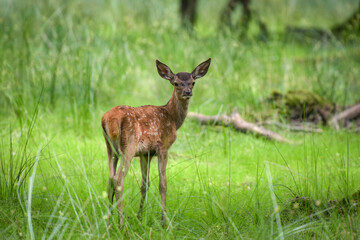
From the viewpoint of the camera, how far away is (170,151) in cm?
554

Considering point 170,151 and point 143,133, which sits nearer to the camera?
point 143,133

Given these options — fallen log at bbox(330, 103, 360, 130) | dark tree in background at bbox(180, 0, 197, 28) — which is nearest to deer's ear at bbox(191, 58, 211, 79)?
fallen log at bbox(330, 103, 360, 130)

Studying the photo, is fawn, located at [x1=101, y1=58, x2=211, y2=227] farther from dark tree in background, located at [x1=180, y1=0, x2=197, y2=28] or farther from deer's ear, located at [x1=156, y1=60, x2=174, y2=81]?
dark tree in background, located at [x1=180, y1=0, x2=197, y2=28]

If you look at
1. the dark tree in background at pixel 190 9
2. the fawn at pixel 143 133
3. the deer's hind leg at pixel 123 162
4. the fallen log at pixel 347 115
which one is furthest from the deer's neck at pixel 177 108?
the dark tree in background at pixel 190 9

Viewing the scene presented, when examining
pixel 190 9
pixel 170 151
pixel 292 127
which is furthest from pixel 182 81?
pixel 190 9

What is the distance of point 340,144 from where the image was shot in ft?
18.4

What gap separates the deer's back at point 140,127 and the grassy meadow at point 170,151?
27cm

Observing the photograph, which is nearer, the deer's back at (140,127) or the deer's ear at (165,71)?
the deer's back at (140,127)

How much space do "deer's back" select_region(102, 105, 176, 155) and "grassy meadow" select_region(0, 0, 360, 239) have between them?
0.27 meters

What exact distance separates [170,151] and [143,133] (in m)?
2.05

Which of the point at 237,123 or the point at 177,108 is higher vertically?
the point at 177,108

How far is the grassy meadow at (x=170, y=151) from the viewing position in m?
3.34

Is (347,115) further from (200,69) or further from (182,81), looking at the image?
(182,81)

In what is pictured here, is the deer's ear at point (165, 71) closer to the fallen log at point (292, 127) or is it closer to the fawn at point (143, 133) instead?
the fawn at point (143, 133)
